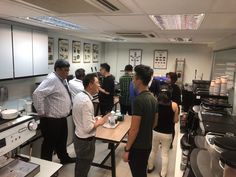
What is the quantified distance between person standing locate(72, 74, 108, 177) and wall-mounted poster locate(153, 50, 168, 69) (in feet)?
17.9

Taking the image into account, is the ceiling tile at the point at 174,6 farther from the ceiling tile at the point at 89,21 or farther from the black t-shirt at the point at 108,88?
the black t-shirt at the point at 108,88

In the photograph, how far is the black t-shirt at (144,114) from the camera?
6.45 ft

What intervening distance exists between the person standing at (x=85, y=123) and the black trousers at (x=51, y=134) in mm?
670

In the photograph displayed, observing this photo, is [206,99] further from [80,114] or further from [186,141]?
[80,114]

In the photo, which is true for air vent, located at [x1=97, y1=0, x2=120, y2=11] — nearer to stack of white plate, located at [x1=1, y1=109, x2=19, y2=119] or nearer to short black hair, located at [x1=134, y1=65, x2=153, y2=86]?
short black hair, located at [x1=134, y1=65, x2=153, y2=86]

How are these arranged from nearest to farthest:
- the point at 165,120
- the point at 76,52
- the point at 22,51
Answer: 1. the point at 165,120
2. the point at 22,51
3. the point at 76,52

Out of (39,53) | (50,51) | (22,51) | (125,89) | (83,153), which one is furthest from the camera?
(50,51)

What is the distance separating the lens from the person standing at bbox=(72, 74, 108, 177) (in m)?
2.08

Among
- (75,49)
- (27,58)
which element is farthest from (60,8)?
(75,49)

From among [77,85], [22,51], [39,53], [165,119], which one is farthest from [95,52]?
[165,119]

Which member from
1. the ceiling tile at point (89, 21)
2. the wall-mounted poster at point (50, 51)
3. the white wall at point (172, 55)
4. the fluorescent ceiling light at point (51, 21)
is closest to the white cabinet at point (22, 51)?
the fluorescent ceiling light at point (51, 21)

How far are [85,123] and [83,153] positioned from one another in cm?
40

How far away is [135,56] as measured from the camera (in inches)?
296

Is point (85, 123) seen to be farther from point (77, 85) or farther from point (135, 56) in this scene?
point (135, 56)
